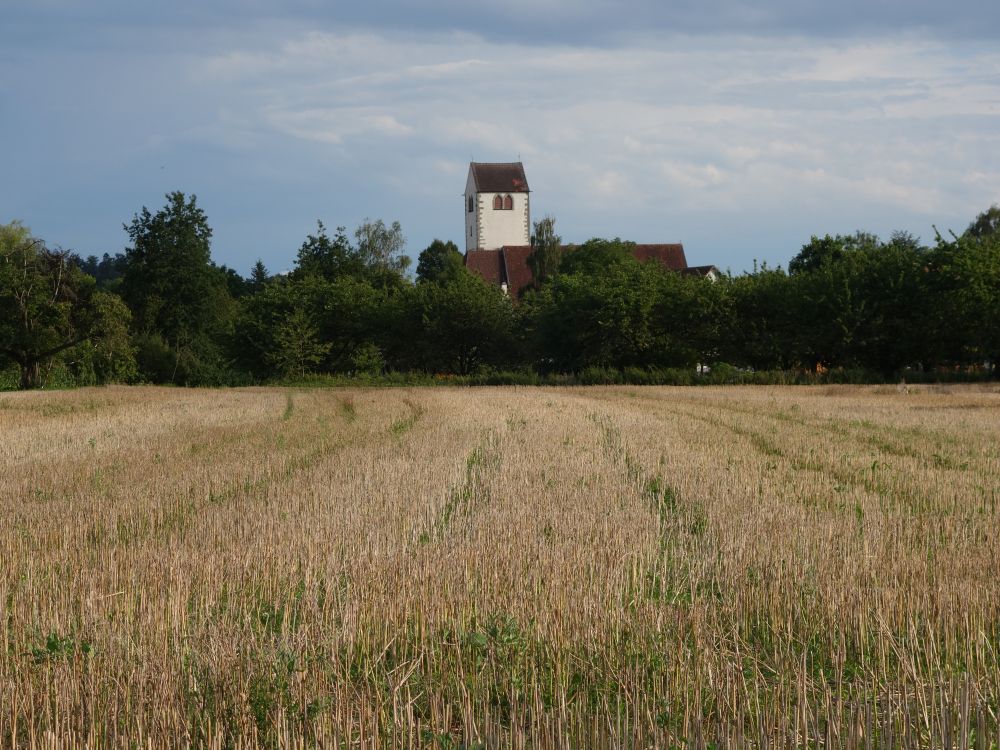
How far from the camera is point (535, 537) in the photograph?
30.8ft

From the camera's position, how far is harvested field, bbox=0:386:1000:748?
5.12 metres

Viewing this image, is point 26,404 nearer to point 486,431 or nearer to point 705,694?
point 486,431

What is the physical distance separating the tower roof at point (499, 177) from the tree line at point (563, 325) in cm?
5865

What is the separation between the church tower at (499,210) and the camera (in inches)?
5143

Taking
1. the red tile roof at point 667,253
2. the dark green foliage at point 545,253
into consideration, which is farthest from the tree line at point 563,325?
the red tile roof at point 667,253

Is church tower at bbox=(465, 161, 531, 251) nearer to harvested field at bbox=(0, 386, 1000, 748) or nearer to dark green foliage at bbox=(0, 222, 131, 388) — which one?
dark green foliage at bbox=(0, 222, 131, 388)

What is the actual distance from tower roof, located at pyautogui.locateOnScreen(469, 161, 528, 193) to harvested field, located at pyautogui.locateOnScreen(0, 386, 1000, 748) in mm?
118653

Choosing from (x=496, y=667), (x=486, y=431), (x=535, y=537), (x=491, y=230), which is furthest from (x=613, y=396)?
(x=491, y=230)

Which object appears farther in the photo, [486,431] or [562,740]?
[486,431]

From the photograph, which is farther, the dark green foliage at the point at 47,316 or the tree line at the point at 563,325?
the dark green foliage at the point at 47,316

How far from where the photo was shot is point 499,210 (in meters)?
132

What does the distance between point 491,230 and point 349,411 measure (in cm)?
9828

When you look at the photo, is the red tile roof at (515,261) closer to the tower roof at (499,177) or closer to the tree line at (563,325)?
the tower roof at (499,177)

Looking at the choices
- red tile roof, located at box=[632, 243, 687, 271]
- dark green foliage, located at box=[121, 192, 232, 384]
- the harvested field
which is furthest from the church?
the harvested field
